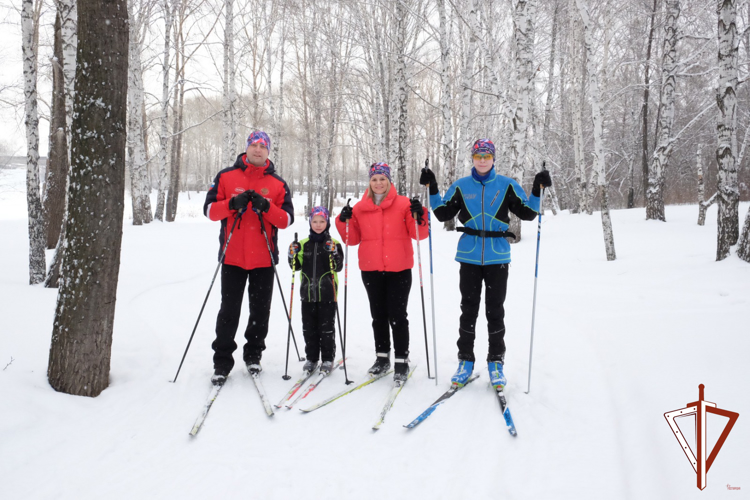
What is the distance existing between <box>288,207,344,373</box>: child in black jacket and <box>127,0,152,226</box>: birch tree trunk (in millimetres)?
12818

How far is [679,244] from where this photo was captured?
27.3 feet

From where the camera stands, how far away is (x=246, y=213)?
12.4ft

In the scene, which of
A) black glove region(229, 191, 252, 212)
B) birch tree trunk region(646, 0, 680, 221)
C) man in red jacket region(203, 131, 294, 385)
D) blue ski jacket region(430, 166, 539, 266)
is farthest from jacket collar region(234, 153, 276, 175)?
birch tree trunk region(646, 0, 680, 221)

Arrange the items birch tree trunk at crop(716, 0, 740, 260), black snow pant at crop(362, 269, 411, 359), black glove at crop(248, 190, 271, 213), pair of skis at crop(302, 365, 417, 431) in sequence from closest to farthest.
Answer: pair of skis at crop(302, 365, 417, 431), black glove at crop(248, 190, 271, 213), black snow pant at crop(362, 269, 411, 359), birch tree trunk at crop(716, 0, 740, 260)

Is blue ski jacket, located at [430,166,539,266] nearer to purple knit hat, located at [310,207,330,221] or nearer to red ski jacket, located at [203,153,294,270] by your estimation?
purple knit hat, located at [310,207,330,221]

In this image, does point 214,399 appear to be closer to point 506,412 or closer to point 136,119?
point 506,412

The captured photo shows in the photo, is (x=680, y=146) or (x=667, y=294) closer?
(x=667, y=294)

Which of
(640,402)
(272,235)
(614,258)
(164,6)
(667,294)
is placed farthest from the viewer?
(164,6)

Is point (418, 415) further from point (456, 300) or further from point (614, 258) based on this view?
point (614, 258)

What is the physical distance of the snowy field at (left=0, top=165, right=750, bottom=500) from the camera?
2.41 meters

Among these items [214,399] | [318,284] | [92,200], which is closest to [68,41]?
[92,200]

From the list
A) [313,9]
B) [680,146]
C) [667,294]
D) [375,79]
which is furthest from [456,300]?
[680,146]

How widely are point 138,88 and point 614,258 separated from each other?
48.4 ft

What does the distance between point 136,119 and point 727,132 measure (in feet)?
51.8
